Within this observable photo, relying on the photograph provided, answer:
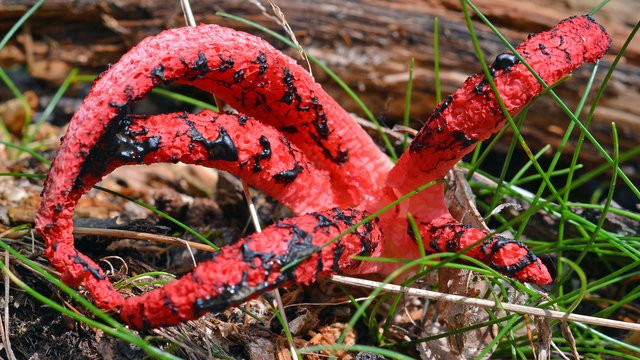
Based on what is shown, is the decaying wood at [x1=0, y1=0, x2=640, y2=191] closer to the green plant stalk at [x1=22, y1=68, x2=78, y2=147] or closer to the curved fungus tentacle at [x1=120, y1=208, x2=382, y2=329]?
the green plant stalk at [x1=22, y1=68, x2=78, y2=147]

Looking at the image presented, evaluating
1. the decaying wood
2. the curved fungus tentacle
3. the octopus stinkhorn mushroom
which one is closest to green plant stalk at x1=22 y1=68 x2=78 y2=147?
the decaying wood

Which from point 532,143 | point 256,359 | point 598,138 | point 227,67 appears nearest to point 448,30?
point 532,143

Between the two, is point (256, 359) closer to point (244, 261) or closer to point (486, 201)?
point (244, 261)

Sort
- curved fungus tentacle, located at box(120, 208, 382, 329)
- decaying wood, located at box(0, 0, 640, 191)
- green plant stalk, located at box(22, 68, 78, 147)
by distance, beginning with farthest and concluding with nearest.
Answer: decaying wood, located at box(0, 0, 640, 191)
green plant stalk, located at box(22, 68, 78, 147)
curved fungus tentacle, located at box(120, 208, 382, 329)

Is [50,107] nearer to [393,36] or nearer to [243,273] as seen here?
[393,36]

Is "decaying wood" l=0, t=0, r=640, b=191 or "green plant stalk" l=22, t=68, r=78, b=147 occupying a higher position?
"decaying wood" l=0, t=0, r=640, b=191

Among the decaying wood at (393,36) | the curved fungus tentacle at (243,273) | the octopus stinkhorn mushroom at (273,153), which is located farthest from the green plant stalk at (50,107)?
the curved fungus tentacle at (243,273)

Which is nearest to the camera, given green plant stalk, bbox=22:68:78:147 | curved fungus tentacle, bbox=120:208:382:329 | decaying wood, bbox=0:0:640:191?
curved fungus tentacle, bbox=120:208:382:329
